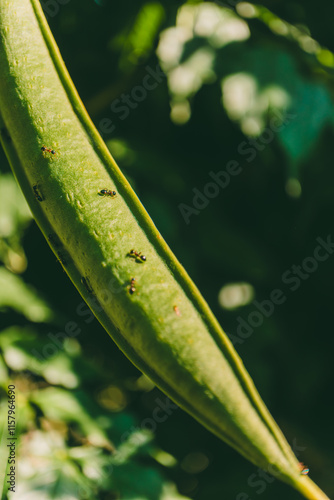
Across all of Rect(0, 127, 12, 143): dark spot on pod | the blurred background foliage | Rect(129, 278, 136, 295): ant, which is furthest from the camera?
the blurred background foliage

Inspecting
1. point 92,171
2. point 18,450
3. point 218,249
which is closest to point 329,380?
point 218,249

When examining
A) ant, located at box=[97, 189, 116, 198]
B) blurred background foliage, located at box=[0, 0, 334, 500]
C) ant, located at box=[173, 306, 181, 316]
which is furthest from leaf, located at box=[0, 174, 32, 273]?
ant, located at box=[173, 306, 181, 316]

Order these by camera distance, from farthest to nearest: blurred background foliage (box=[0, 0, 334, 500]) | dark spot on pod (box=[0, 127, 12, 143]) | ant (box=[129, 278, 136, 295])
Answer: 1. blurred background foliage (box=[0, 0, 334, 500])
2. dark spot on pod (box=[0, 127, 12, 143])
3. ant (box=[129, 278, 136, 295])

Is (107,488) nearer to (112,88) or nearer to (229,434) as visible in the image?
(229,434)

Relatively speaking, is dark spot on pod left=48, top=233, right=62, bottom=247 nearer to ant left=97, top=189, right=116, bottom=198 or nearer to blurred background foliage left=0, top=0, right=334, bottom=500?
ant left=97, top=189, right=116, bottom=198

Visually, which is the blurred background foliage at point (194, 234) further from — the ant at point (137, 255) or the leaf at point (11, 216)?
the ant at point (137, 255)

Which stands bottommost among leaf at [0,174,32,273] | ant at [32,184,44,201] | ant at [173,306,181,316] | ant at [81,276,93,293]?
leaf at [0,174,32,273]

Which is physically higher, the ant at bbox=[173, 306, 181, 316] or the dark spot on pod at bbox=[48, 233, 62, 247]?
the ant at bbox=[173, 306, 181, 316]

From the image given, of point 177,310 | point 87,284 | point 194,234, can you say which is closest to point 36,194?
point 87,284
